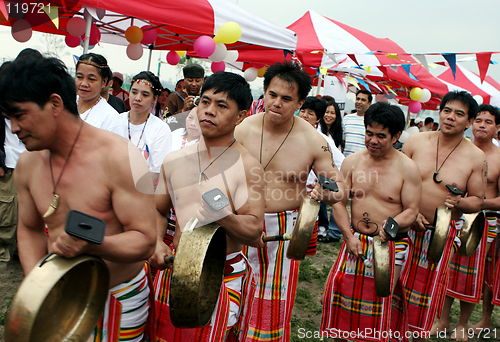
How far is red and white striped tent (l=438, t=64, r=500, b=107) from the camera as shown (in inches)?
559

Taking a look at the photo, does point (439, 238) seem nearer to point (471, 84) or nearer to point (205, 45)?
point (205, 45)

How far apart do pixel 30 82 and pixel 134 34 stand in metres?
5.87

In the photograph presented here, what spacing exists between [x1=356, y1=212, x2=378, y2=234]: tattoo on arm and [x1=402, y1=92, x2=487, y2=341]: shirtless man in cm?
57

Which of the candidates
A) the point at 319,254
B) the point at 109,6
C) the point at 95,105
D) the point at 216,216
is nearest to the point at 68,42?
the point at 109,6

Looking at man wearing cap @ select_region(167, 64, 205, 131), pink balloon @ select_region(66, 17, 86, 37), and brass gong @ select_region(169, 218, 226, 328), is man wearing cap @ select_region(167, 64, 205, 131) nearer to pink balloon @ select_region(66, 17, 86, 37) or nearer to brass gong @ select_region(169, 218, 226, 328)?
pink balloon @ select_region(66, 17, 86, 37)

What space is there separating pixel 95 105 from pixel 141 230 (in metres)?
2.46

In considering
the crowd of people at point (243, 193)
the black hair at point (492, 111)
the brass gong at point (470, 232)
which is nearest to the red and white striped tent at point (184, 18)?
the crowd of people at point (243, 193)

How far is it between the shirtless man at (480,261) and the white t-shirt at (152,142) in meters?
3.55

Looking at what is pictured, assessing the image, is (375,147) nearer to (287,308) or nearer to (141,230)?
(287,308)

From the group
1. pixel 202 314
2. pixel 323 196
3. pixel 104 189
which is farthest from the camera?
pixel 323 196

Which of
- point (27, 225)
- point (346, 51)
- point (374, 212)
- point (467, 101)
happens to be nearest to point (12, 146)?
point (27, 225)

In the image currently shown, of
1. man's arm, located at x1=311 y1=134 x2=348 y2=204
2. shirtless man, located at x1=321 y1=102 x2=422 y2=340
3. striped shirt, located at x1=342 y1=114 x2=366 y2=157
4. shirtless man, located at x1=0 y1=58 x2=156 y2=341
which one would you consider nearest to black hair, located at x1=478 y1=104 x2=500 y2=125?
shirtless man, located at x1=321 y1=102 x2=422 y2=340

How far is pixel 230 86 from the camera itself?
2.36 meters

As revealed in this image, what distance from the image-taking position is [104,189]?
5.94ft
